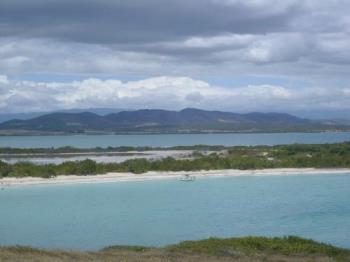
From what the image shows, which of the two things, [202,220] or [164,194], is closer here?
[202,220]

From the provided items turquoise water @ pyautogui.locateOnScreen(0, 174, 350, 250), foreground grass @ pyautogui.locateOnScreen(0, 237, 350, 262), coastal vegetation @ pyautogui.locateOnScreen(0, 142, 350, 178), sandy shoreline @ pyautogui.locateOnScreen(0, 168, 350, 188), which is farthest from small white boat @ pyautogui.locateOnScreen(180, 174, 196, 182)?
foreground grass @ pyautogui.locateOnScreen(0, 237, 350, 262)

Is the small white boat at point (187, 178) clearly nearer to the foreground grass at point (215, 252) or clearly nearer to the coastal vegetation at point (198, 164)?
the coastal vegetation at point (198, 164)

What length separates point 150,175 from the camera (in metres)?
59.6

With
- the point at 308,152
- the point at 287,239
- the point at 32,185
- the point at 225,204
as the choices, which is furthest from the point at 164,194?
the point at 308,152

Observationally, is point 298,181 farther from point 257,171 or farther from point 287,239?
point 287,239

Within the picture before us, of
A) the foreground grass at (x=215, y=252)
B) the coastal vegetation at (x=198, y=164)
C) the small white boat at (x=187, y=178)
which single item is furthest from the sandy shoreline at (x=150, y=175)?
the foreground grass at (x=215, y=252)

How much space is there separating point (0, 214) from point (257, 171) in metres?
33.1

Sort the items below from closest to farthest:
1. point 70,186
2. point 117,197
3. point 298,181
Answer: point 117,197 → point 70,186 → point 298,181

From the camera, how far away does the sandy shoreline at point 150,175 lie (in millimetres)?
53906

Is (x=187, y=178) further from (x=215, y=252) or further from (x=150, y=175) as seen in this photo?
(x=215, y=252)

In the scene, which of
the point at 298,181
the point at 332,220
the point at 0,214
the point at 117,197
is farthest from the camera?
the point at 298,181

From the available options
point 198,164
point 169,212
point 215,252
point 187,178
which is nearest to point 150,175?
point 187,178

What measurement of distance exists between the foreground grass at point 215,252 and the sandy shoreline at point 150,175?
33.9 metres

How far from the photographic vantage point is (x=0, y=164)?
5881 cm
